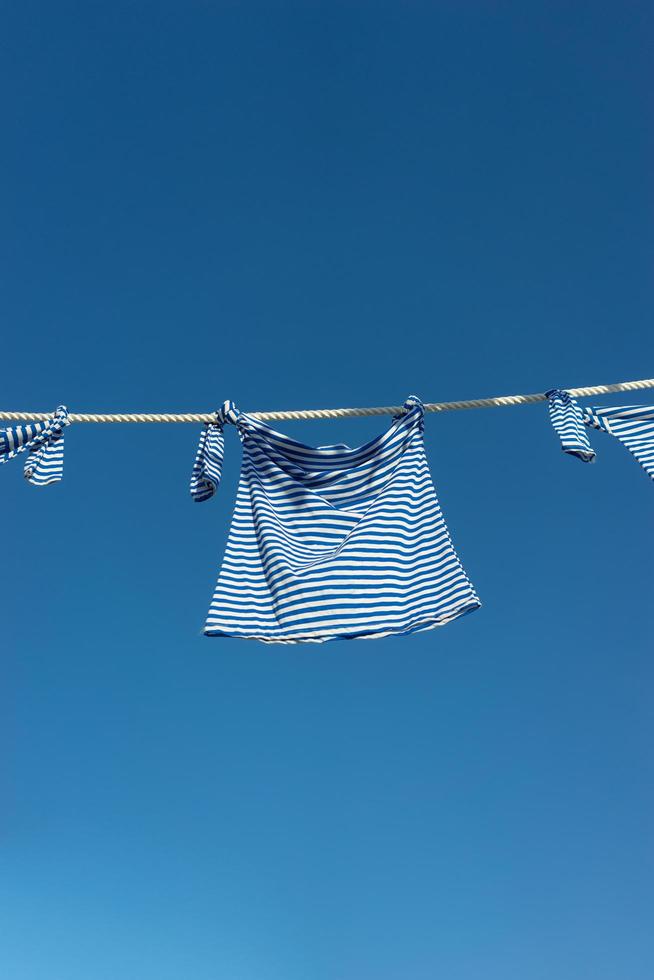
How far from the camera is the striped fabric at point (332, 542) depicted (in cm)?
424

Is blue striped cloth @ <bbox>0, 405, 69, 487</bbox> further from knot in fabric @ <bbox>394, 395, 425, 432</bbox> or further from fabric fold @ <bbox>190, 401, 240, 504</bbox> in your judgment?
knot in fabric @ <bbox>394, 395, 425, 432</bbox>

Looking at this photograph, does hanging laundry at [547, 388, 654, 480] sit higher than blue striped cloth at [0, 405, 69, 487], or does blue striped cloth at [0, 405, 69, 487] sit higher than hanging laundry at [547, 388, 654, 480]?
blue striped cloth at [0, 405, 69, 487]

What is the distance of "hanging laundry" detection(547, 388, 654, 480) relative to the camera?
4988mm

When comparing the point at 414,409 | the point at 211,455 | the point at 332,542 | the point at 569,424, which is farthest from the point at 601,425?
the point at 211,455

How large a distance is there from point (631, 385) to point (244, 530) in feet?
7.40

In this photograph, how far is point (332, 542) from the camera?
4.64 metres

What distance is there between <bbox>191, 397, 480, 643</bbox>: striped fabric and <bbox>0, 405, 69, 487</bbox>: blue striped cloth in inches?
31.0

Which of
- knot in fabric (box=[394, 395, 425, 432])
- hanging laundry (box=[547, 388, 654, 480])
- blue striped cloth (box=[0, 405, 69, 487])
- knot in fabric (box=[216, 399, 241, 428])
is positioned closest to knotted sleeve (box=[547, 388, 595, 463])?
hanging laundry (box=[547, 388, 654, 480])

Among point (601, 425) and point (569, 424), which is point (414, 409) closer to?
point (569, 424)

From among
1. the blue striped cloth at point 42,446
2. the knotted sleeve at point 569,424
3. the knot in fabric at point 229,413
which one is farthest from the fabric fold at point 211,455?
the knotted sleeve at point 569,424

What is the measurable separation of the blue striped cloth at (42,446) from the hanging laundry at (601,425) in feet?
8.94

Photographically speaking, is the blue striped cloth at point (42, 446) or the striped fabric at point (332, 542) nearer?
the striped fabric at point (332, 542)

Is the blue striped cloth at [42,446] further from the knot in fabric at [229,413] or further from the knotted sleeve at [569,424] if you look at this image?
the knotted sleeve at [569,424]

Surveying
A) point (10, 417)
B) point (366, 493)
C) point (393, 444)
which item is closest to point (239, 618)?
point (366, 493)
